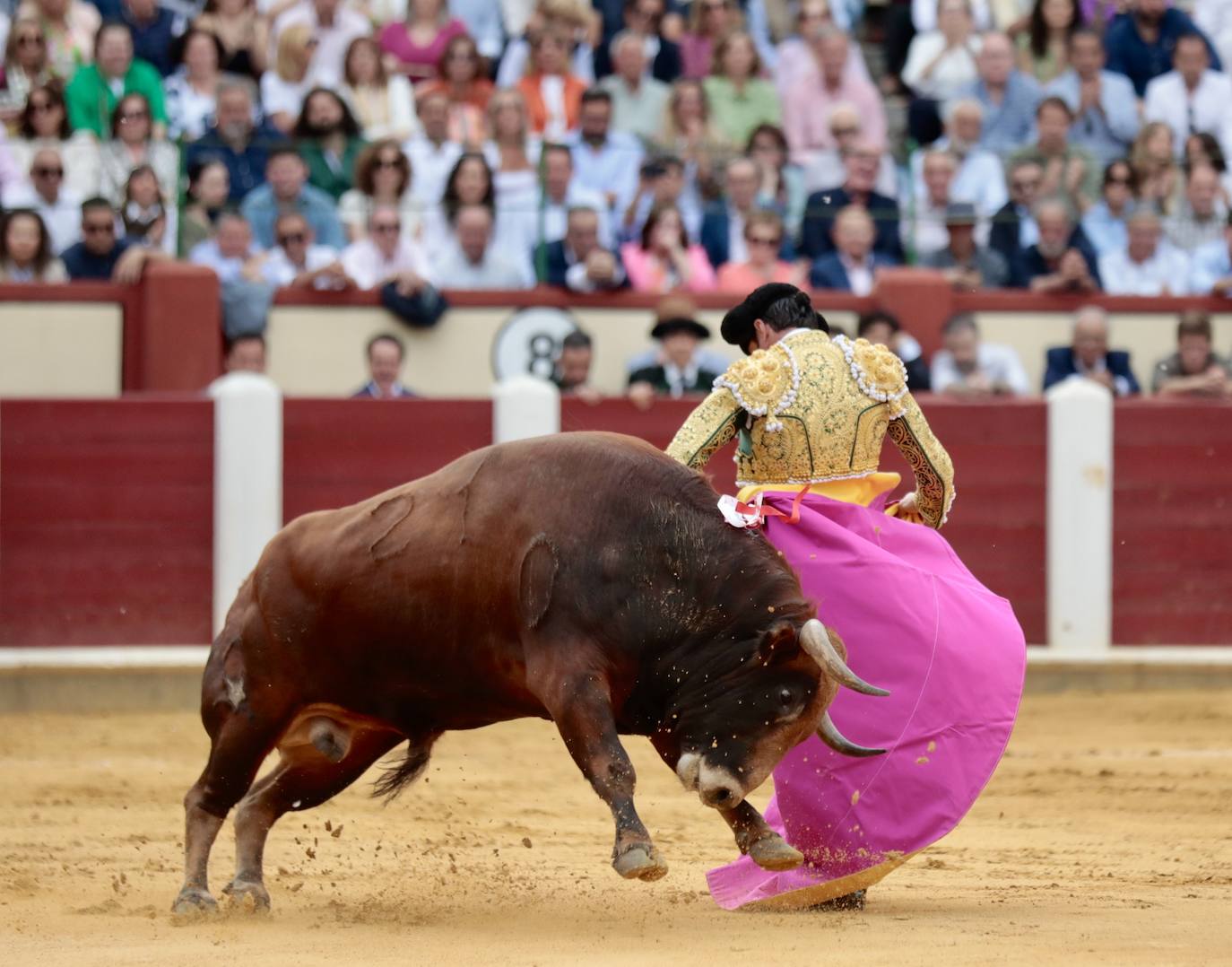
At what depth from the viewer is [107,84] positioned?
8.88 meters

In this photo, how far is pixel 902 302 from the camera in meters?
8.86

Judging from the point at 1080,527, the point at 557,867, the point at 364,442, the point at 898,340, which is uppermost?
the point at 898,340

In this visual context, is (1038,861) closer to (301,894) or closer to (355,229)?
(301,894)

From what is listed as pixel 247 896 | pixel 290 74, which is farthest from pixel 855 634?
pixel 290 74

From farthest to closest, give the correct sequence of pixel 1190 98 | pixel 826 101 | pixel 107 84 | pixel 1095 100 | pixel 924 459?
pixel 1190 98, pixel 1095 100, pixel 826 101, pixel 107 84, pixel 924 459

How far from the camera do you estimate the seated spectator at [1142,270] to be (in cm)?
938

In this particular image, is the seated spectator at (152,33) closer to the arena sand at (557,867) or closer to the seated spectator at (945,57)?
the arena sand at (557,867)

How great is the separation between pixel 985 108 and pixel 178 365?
383cm

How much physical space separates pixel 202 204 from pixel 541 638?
516 centimetres

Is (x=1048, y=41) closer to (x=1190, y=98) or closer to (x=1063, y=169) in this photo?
(x=1190, y=98)

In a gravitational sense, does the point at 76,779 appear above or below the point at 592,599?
below

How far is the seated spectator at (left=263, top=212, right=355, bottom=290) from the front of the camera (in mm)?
8578

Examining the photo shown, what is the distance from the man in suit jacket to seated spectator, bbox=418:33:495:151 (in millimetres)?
2586

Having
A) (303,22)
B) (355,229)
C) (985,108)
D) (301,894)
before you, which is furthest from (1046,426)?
(301,894)
